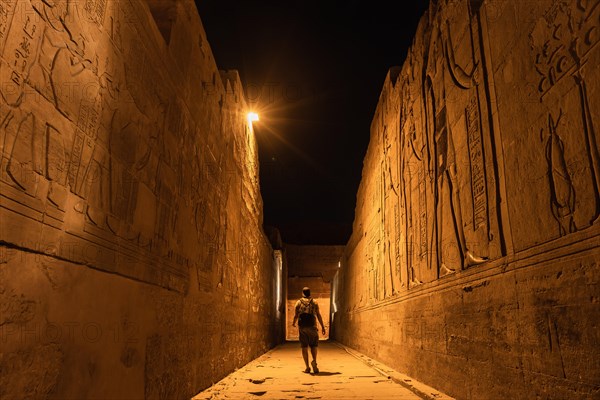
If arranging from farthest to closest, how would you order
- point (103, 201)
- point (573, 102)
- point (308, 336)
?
point (308, 336)
point (103, 201)
point (573, 102)

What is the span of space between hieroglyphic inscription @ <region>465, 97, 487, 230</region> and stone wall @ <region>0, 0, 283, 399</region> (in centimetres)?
279

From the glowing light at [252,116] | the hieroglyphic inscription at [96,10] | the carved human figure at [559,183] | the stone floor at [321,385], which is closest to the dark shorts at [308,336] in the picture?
the stone floor at [321,385]

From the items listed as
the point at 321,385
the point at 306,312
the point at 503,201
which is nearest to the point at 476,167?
the point at 503,201

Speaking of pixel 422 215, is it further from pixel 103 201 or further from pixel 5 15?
pixel 5 15

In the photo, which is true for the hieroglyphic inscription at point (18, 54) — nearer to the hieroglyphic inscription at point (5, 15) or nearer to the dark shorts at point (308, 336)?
the hieroglyphic inscription at point (5, 15)

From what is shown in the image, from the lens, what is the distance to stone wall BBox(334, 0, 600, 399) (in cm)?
244

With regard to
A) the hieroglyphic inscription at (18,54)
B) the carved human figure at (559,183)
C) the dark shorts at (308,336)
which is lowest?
the dark shorts at (308,336)

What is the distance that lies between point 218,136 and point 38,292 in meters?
4.85

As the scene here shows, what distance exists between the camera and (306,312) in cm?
780

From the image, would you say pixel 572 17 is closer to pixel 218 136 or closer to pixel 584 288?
pixel 584 288

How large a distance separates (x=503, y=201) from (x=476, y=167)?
596mm

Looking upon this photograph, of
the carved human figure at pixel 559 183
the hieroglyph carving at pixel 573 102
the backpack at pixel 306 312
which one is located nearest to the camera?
the hieroglyph carving at pixel 573 102

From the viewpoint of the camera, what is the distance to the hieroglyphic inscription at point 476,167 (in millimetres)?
3752

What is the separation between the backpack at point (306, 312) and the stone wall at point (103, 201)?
232 cm
